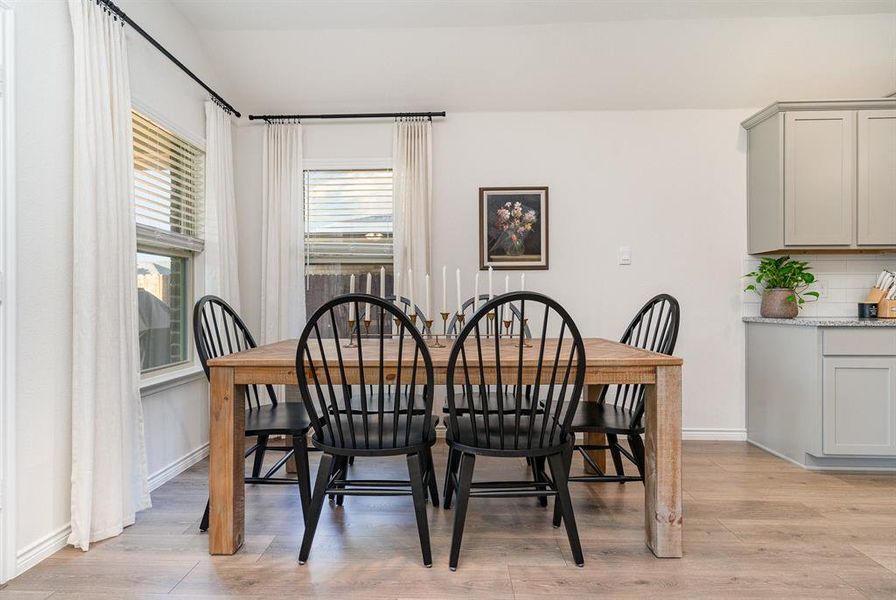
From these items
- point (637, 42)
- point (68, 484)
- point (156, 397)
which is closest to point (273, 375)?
point (68, 484)

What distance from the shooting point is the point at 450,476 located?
2230 millimetres

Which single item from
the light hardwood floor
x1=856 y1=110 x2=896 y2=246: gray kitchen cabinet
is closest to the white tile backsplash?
x1=856 y1=110 x2=896 y2=246: gray kitchen cabinet

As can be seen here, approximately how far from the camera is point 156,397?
2.66m

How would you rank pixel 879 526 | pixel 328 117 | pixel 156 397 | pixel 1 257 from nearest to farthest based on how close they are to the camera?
pixel 1 257 → pixel 879 526 → pixel 156 397 → pixel 328 117

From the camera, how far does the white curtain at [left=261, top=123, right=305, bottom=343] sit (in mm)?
3521

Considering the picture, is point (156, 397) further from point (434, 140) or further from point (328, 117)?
point (434, 140)

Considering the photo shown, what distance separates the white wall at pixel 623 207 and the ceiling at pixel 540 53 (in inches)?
6.4

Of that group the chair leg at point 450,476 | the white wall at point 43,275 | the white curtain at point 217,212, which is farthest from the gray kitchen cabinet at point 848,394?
the white wall at point 43,275

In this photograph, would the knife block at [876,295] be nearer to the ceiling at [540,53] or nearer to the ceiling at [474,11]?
the ceiling at [540,53]

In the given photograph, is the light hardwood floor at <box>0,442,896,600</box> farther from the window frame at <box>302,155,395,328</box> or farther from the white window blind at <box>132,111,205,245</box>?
the window frame at <box>302,155,395,328</box>

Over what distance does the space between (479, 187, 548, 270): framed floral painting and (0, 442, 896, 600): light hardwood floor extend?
1.69 m

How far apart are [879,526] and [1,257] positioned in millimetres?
3731

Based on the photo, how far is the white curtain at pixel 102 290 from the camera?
1950mm

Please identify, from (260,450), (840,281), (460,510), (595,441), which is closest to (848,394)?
(840,281)
